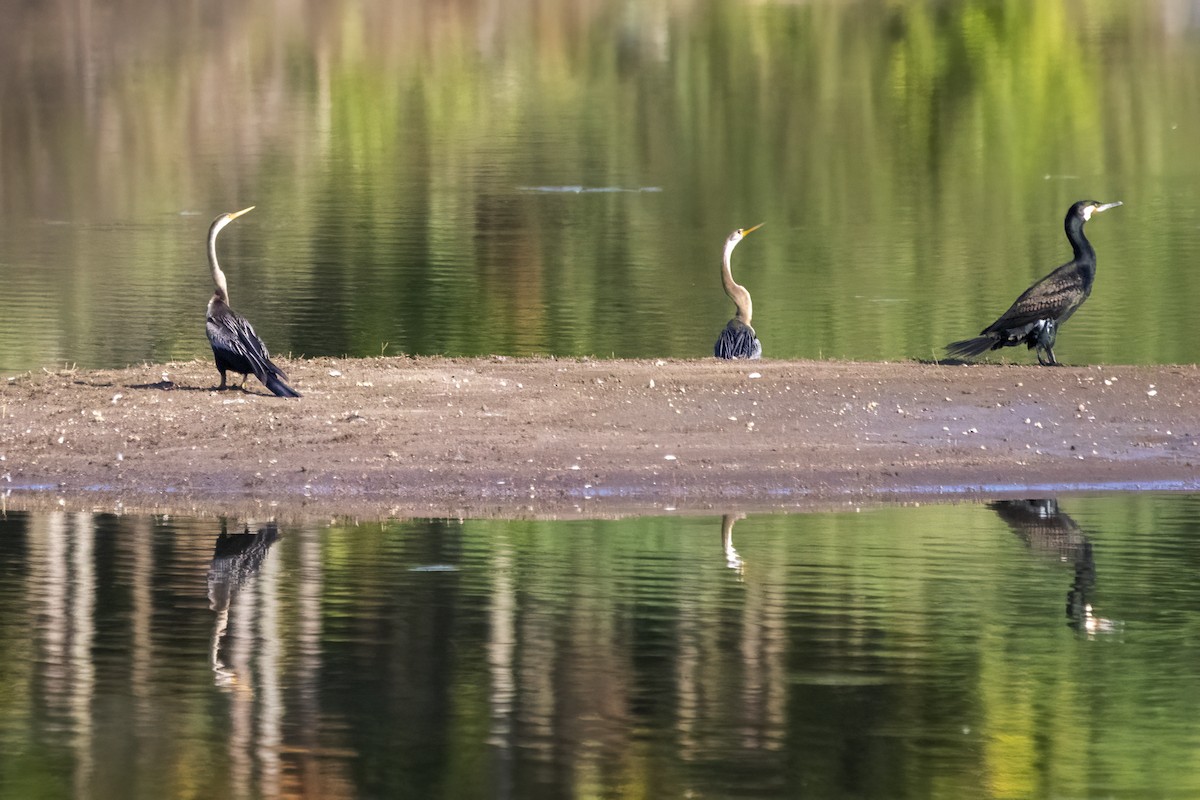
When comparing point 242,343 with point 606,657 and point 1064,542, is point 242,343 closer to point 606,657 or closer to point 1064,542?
point 1064,542

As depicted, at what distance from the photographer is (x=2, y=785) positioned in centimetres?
773

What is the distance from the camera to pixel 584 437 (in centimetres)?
1512

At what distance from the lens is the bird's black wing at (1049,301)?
1767cm

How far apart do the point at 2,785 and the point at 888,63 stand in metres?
52.8

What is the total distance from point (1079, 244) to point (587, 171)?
23.9 metres

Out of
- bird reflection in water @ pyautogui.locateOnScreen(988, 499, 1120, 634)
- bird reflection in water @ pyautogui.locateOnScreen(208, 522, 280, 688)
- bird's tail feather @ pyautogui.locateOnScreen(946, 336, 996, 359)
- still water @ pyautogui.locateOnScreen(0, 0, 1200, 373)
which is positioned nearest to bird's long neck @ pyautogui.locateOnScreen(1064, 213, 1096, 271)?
bird's tail feather @ pyautogui.locateOnScreen(946, 336, 996, 359)

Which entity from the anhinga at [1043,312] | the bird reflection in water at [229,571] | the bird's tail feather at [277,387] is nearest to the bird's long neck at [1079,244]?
the anhinga at [1043,312]

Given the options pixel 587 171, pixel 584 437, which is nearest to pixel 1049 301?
pixel 584 437

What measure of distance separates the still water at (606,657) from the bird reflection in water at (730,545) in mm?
28

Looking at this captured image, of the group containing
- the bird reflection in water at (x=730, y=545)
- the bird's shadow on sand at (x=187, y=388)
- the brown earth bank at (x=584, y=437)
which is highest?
the bird's shadow on sand at (x=187, y=388)

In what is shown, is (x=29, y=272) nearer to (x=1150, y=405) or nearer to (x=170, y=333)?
(x=170, y=333)

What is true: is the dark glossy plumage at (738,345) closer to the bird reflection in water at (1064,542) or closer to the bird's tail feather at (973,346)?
the bird's tail feather at (973,346)

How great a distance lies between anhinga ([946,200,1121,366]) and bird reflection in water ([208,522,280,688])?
6934 millimetres

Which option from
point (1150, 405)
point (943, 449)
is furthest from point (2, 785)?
point (1150, 405)
